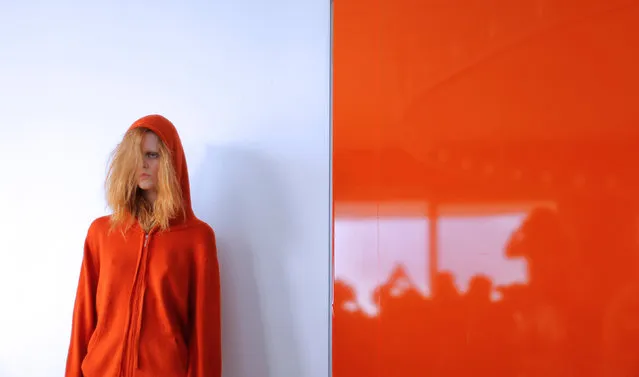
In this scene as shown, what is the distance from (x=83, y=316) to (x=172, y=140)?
2.05ft

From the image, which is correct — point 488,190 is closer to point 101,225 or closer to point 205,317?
point 205,317

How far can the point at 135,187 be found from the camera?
1.41m

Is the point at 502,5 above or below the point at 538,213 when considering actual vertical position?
above

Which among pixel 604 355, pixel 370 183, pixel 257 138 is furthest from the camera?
pixel 257 138

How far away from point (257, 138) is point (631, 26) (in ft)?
4.20

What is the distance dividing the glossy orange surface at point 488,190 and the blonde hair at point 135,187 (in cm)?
54

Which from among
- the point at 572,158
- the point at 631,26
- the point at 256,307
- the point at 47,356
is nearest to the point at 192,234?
the point at 256,307

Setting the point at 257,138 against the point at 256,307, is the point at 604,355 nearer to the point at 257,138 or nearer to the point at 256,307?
the point at 256,307

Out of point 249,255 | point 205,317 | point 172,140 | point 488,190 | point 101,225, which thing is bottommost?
point 205,317

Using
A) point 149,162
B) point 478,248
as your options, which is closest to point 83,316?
point 149,162

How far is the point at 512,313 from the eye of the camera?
4.73 feet

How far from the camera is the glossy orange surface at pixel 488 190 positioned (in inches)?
55.4

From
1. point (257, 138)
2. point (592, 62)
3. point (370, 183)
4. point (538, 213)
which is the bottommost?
point (538, 213)

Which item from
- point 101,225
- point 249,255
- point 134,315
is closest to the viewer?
point 134,315
